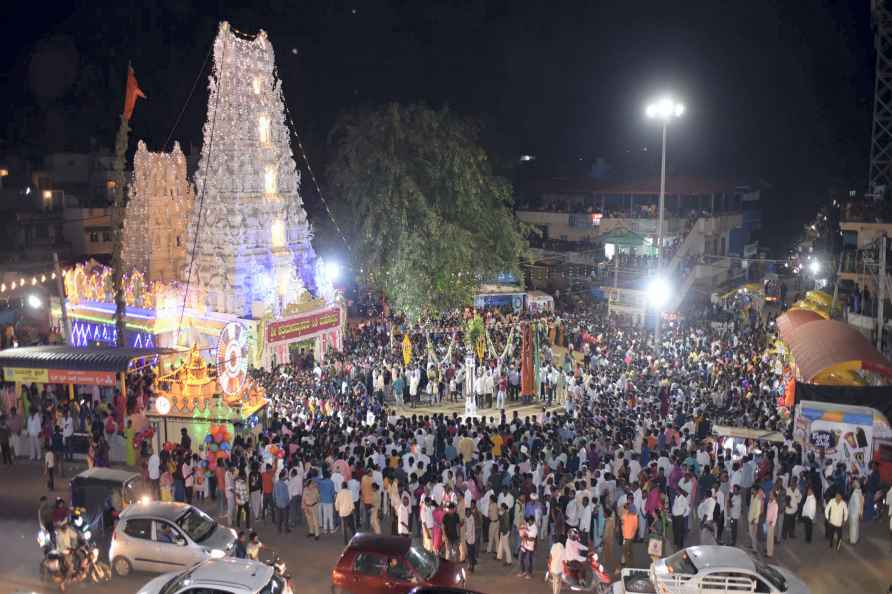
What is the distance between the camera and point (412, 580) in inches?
443

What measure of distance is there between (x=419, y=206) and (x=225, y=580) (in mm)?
22315

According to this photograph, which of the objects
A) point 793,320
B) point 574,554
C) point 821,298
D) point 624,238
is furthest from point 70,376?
point 624,238

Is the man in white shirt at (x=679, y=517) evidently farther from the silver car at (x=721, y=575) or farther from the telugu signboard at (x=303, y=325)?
the telugu signboard at (x=303, y=325)

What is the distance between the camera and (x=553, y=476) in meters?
14.1

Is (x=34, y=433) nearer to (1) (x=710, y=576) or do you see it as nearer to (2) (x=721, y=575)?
(1) (x=710, y=576)

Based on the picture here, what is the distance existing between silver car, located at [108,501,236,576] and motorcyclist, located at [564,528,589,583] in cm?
509

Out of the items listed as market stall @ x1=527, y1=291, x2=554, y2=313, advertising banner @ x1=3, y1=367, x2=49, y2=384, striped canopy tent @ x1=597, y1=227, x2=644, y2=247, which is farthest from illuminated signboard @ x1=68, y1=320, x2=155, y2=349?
striped canopy tent @ x1=597, y1=227, x2=644, y2=247

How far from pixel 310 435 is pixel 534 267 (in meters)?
27.7

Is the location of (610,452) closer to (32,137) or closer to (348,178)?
(348,178)

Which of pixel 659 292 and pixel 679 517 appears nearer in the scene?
pixel 679 517

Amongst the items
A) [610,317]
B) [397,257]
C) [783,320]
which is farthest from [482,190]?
[783,320]

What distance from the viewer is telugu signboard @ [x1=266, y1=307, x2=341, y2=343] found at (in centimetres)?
2620

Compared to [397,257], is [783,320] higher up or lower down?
lower down

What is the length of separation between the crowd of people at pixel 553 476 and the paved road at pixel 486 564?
0.28m
